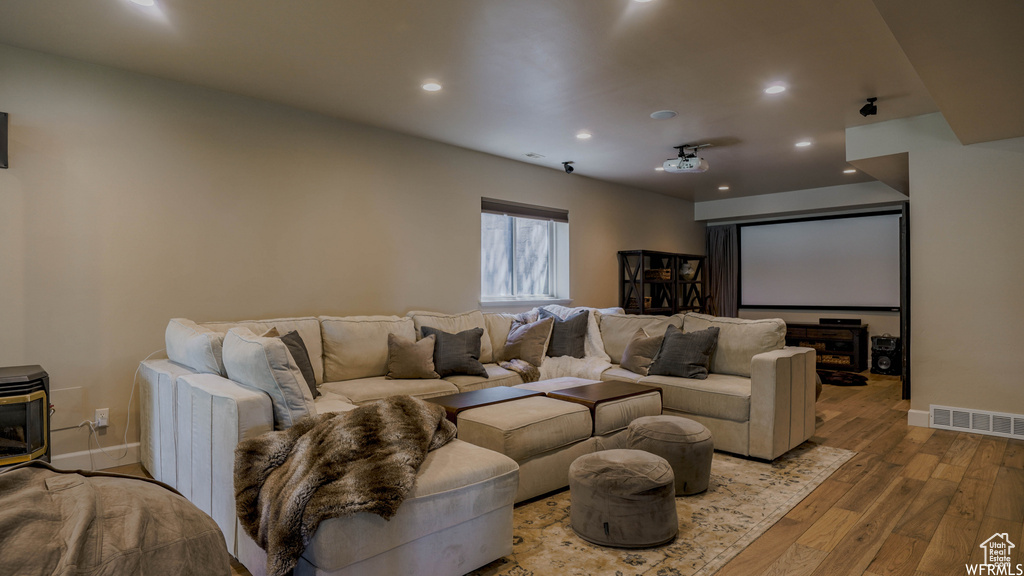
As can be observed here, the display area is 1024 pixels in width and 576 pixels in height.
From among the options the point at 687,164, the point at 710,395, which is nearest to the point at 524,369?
the point at 710,395

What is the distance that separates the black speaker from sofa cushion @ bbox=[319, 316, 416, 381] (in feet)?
20.7

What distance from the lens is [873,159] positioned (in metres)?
4.66

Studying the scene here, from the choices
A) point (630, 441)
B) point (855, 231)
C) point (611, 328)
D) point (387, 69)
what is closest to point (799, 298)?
point (855, 231)

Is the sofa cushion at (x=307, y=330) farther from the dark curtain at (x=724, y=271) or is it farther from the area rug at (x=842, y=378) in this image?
the dark curtain at (x=724, y=271)

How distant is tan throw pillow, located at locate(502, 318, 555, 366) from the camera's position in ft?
15.4

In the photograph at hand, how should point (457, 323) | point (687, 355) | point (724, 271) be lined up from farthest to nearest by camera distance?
1. point (724, 271)
2. point (457, 323)
3. point (687, 355)

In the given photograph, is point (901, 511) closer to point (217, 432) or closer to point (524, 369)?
point (524, 369)

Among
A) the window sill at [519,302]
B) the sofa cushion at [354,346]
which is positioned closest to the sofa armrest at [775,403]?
the sofa cushion at [354,346]

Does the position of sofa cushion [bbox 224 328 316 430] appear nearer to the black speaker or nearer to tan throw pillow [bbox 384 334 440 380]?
tan throw pillow [bbox 384 334 440 380]

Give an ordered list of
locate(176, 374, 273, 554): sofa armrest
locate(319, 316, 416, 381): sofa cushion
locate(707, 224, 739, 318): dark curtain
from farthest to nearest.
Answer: locate(707, 224, 739, 318): dark curtain < locate(319, 316, 416, 381): sofa cushion < locate(176, 374, 273, 554): sofa armrest

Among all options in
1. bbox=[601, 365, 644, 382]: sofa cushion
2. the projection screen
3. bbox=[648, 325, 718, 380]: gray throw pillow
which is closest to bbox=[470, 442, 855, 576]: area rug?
bbox=[648, 325, 718, 380]: gray throw pillow

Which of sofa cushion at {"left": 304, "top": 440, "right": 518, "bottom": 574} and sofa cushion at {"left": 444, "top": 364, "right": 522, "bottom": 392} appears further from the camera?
sofa cushion at {"left": 444, "top": 364, "right": 522, "bottom": 392}

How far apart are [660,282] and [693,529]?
522 cm

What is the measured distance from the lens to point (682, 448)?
9.52ft
